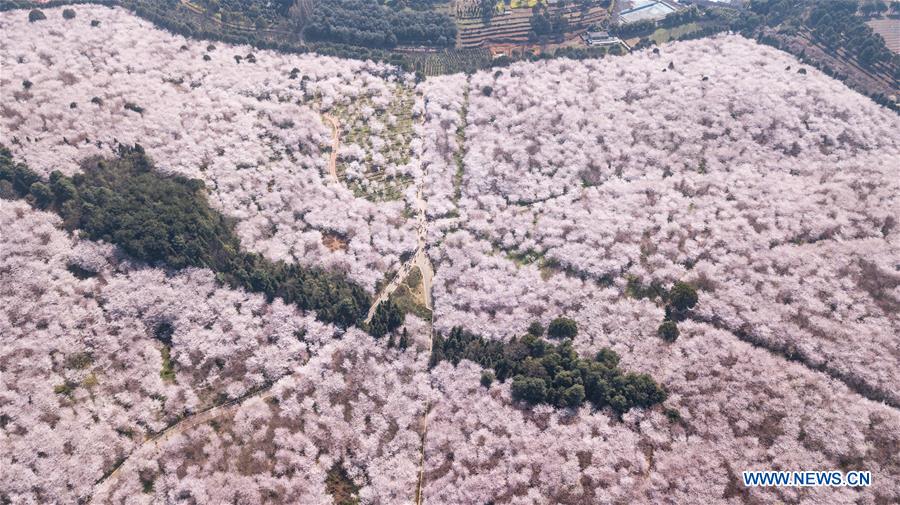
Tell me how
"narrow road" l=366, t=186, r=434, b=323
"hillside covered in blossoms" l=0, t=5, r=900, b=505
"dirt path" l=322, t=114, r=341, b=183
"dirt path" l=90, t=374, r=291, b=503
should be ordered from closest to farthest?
"dirt path" l=90, t=374, r=291, b=503, "hillside covered in blossoms" l=0, t=5, r=900, b=505, "narrow road" l=366, t=186, r=434, b=323, "dirt path" l=322, t=114, r=341, b=183

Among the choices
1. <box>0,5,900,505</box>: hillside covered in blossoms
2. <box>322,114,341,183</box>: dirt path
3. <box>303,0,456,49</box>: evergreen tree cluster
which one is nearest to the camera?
<box>0,5,900,505</box>: hillside covered in blossoms

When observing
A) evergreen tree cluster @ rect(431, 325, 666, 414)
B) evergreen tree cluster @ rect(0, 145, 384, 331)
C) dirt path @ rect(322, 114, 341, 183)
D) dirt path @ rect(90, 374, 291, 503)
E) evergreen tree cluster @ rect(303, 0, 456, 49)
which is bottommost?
dirt path @ rect(90, 374, 291, 503)

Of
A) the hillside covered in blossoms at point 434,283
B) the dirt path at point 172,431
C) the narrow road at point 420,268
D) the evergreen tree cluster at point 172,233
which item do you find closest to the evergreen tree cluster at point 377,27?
the hillside covered in blossoms at point 434,283

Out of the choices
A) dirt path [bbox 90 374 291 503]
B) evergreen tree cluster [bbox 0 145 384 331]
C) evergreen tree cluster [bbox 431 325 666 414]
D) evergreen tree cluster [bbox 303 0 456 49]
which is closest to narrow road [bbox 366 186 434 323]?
evergreen tree cluster [bbox 0 145 384 331]

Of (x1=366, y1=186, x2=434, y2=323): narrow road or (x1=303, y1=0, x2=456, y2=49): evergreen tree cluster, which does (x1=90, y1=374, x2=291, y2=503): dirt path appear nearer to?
(x1=366, y1=186, x2=434, y2=323): narrow road

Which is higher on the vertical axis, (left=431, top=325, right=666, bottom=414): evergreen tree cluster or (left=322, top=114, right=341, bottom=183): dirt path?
(left=322, top=114, right=341, bottom=183): dirt path

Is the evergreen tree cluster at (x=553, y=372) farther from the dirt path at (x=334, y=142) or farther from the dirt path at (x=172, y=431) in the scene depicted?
the dirt path at (x=334, y=142)

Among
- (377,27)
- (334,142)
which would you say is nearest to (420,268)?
(334,142)
